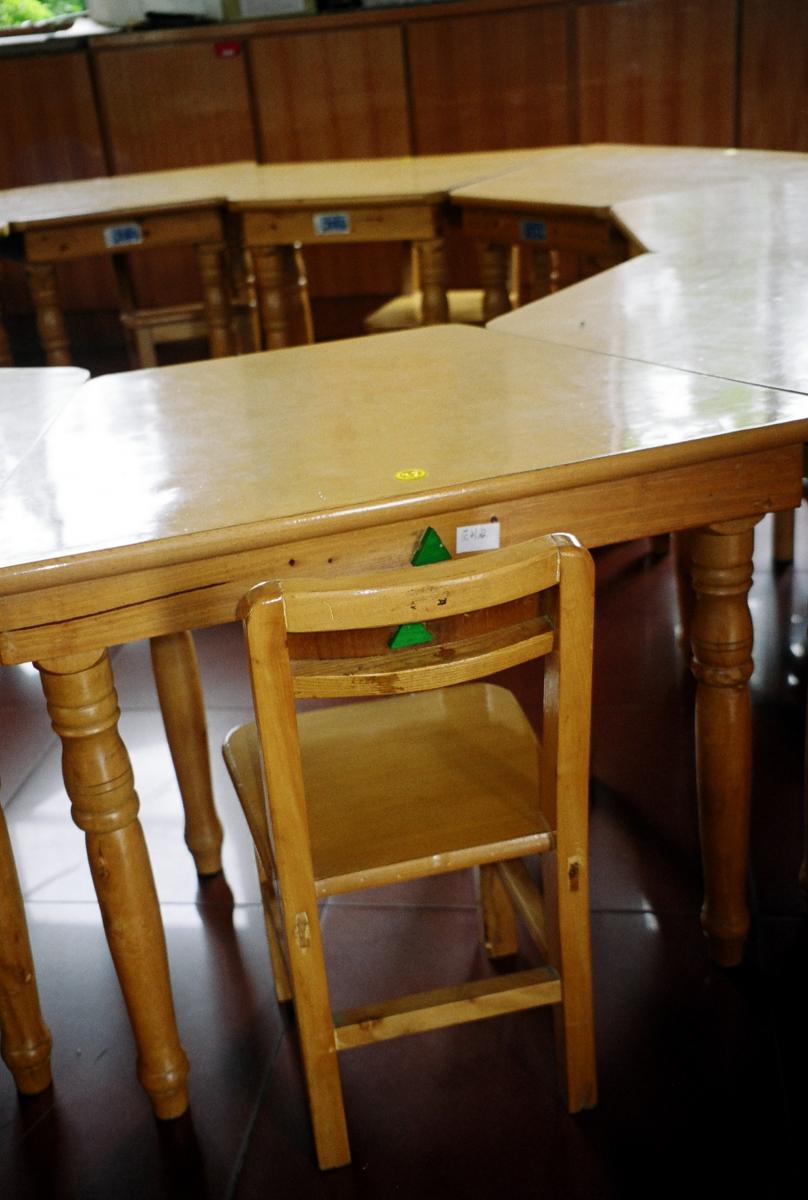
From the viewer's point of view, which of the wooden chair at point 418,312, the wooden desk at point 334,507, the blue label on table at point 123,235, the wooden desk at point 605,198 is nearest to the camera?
the wooden desk at point 334,507

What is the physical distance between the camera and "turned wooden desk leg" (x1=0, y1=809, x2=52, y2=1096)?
1.47 metres

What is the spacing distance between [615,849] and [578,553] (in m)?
0.98

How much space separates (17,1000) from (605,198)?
2.24m

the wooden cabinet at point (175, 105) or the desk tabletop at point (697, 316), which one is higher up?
the wooden cabinet at point (175, 105)

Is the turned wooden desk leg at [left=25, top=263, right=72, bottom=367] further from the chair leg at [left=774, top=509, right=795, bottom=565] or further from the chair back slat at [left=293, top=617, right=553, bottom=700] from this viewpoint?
the chair back slat at [left=293, top=617, right=553, bottom=700]

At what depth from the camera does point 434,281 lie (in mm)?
3352

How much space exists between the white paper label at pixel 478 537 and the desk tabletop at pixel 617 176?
169 centimetres

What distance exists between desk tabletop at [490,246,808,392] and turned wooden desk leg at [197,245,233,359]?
179 cm

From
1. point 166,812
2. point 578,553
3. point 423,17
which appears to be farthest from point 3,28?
point 578,553

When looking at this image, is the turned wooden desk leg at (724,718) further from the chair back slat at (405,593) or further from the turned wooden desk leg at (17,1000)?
the turned wooden desk leg at (17,1000)

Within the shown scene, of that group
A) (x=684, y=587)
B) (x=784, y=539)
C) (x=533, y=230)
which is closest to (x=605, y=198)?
(x=533, y=230)

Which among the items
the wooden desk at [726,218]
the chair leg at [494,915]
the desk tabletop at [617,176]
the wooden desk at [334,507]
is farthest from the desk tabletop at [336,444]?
the desk tabletop at [617,176]

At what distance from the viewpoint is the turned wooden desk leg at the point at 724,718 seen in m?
1.50

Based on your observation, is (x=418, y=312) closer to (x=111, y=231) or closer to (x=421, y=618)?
(x=111, y=231)
